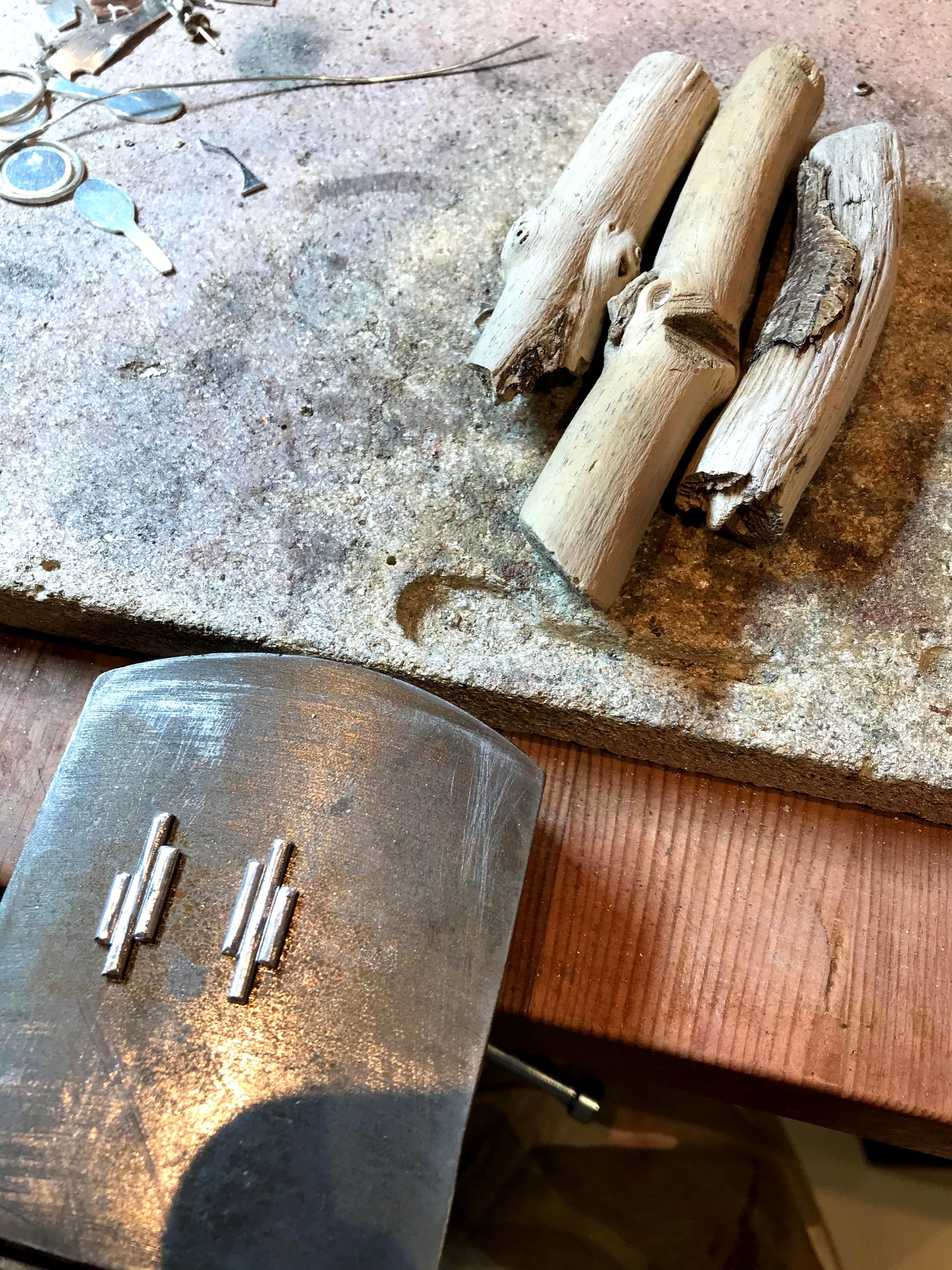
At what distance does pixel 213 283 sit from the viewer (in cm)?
155

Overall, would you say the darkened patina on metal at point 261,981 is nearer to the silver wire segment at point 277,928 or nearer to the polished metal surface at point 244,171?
the silver wire segment at point 277,928

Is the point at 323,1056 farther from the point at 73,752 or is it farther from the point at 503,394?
the point at 503,394

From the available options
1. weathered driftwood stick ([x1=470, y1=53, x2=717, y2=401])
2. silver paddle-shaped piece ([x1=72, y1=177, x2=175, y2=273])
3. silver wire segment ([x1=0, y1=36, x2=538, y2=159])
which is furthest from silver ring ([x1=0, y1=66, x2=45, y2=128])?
weathered driftwood stick ([x1=470, y1=53, x2=717, y2=401])

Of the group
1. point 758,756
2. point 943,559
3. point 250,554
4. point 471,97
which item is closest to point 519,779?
point 758,756

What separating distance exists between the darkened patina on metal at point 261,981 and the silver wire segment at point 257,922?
0.03 ft

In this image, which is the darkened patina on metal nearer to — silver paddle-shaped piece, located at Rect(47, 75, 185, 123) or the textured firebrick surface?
the textured firebrick surface

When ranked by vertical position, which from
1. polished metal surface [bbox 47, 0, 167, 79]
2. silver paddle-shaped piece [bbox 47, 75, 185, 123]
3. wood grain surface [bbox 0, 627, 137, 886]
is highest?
polished metal surface [bbox 47, 0, 167, 79]

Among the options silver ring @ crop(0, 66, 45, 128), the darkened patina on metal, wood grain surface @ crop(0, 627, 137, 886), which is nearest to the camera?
the darkened patina on metal

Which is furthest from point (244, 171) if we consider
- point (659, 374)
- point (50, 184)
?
point (659, 374)

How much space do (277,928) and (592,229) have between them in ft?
3.69

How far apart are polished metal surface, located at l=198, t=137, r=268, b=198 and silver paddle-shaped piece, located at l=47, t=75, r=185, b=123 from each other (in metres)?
0.11

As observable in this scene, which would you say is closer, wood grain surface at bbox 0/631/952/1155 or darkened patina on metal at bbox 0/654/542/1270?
darkened patina on metal at bbox 0/654/542/1270

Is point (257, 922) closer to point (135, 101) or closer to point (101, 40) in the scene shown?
point (135, 101)

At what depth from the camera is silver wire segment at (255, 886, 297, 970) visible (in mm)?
928
